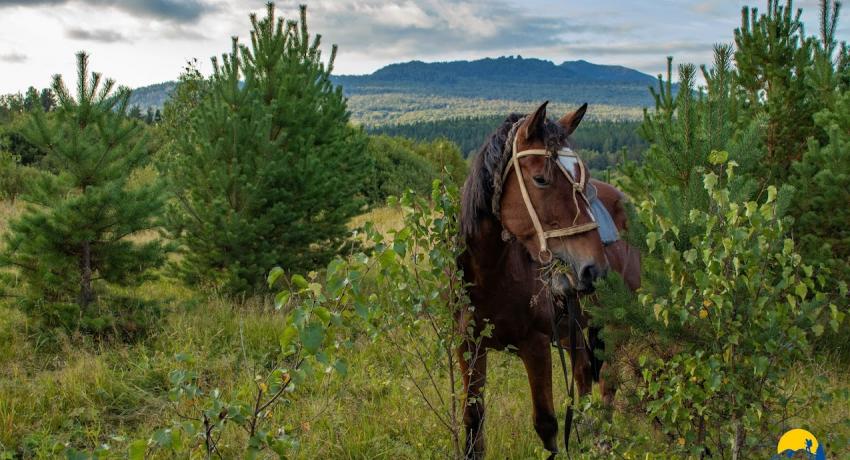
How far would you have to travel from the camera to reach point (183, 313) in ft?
21.6

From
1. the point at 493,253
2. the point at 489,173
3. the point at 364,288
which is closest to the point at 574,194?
the point at 489,173

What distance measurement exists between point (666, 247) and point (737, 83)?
5984 mm

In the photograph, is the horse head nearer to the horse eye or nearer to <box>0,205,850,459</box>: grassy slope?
the horse eye

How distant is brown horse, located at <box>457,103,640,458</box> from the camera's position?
9.16 ft

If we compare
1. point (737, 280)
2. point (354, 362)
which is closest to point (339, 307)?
point (737, 280)

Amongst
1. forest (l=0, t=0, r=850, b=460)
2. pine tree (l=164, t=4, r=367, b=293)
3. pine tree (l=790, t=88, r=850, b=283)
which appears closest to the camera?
forest (l=0, t=0, r=850, b=460)

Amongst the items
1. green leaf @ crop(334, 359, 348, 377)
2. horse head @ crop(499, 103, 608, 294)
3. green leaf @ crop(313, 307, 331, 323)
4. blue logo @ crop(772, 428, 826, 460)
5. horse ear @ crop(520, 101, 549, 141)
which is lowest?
blue logo @ crop(772, 428, 826, 460)

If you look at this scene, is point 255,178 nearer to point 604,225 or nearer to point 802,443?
point 604,225

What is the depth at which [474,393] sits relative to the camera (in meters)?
3.76

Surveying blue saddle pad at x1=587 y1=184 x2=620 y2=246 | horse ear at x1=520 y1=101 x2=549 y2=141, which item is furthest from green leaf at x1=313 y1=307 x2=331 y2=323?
blue saddle pad at x1=587 y1=184 x2=620 y2=246

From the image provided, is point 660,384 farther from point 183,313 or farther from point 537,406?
point 183,313

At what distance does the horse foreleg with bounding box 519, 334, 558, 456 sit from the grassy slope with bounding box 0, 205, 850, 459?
0.14 meters

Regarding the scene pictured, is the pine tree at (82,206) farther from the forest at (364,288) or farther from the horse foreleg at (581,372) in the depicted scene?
the horse foreleg at (581,372)

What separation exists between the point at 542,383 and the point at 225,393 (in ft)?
9.19
